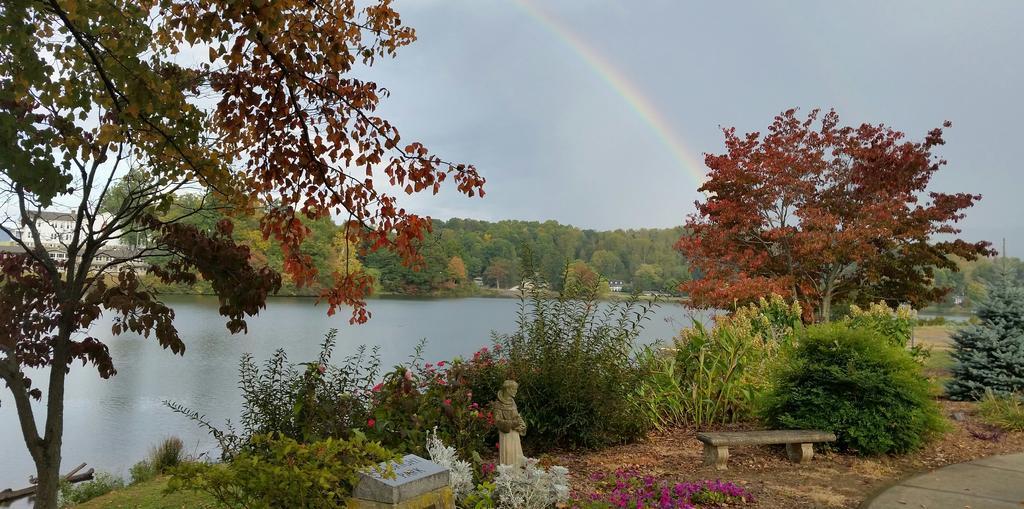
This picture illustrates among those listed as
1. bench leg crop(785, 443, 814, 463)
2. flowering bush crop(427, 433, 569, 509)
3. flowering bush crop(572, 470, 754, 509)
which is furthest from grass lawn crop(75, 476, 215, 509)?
bench leg crop(785, 443, 814, 463)

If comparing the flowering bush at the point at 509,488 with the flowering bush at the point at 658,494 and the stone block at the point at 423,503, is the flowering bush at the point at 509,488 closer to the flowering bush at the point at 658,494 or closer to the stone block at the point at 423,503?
the flowering bush at the point at 658,494

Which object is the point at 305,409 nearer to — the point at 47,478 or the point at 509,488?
the point at 509,488

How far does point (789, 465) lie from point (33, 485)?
32.0 feet

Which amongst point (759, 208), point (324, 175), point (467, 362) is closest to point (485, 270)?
point (759, 208)

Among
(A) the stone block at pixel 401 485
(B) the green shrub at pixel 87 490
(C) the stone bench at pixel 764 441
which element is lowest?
(B) the green shrub at pixel 87 490

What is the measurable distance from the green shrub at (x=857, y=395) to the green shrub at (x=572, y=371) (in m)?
1.52

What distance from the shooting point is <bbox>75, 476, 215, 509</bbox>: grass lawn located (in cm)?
596

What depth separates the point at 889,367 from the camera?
248 inches

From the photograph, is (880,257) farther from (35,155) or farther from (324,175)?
(35,155)

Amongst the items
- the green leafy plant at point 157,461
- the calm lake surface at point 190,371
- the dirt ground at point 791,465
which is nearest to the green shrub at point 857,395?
the dirt ground at point 791,465

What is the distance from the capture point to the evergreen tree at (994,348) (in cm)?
894

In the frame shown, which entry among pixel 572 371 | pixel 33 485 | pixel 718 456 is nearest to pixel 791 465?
pixel 718 456

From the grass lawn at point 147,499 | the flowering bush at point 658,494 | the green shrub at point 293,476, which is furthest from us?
the grass lawn at point 147,499

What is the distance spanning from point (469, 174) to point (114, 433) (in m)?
11.0
